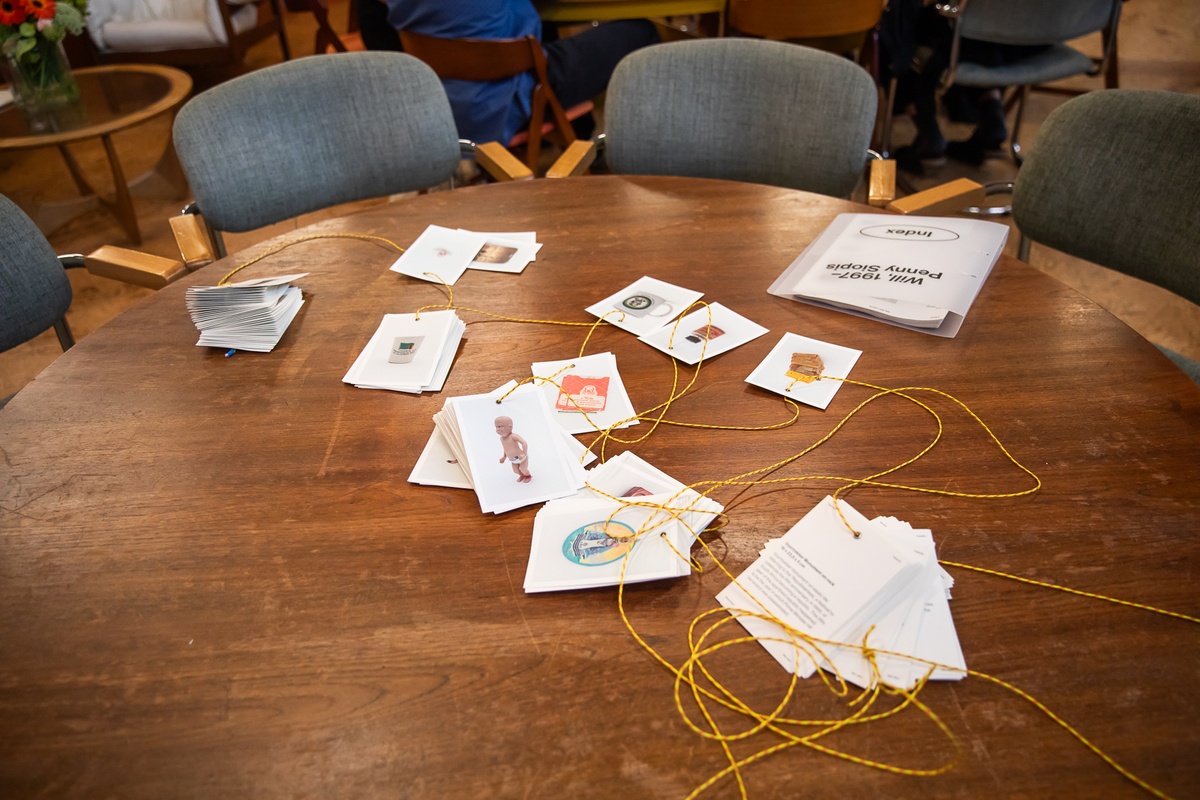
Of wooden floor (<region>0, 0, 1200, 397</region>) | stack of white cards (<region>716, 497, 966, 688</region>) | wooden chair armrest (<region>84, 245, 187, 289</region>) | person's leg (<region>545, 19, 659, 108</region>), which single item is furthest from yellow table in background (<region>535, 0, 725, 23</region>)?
stack of white cards (<region>716, 497, 966, 688</region>)

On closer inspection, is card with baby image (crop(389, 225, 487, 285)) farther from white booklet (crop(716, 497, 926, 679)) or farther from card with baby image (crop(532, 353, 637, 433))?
white booklet (crop(716, 497, 926, 679))

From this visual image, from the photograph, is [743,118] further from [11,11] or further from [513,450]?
[11,11]

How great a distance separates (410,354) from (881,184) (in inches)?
42.6

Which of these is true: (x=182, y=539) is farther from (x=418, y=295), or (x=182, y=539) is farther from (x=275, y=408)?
(x=418, y=295)

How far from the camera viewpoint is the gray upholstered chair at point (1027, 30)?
2.74m

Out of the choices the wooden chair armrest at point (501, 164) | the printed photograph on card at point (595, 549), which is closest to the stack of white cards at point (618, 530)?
the printed photograph on card at point (595, 549)

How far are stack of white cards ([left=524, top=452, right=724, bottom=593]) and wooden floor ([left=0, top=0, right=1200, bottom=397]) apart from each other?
87 cm

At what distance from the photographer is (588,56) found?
9.87ft

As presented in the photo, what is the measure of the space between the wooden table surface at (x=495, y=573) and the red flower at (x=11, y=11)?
6.48ft

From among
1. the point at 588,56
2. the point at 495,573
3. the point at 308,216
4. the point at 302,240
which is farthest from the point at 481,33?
the point at 495,573

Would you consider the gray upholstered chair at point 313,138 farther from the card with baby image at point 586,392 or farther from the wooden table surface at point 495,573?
the card with baby image at point 586,392

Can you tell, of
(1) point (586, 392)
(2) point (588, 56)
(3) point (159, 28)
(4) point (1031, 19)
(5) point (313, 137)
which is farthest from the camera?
(3) point (159, 28)

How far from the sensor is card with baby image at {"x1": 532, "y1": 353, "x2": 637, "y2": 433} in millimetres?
1148

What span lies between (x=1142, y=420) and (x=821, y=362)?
0.43 metres
